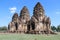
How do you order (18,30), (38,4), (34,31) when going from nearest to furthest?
(34,31) < (38,4) < (18,30)

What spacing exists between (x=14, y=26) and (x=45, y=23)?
13311 millimetres

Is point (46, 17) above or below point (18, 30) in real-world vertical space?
above

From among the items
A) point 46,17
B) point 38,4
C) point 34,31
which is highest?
point 38,4

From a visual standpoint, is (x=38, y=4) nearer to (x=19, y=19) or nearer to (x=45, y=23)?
(x=45, y=23)

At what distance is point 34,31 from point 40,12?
6.86 meters

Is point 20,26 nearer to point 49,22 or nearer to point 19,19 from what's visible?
point 19,19

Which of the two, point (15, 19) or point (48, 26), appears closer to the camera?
point (48, 26)

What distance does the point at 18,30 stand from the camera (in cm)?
6444

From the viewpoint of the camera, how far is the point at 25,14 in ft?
224

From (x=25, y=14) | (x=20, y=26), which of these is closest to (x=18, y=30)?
(x=20, y=26)

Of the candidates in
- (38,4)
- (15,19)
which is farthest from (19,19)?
(38,4)

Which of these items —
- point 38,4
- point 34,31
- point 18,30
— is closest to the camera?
point 34,31

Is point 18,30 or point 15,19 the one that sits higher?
point 15,19

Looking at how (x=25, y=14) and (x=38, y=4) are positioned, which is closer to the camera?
(x=38, y=4)
